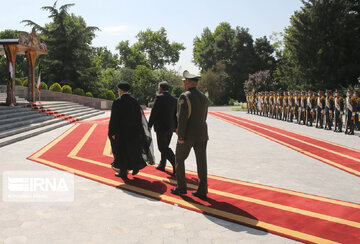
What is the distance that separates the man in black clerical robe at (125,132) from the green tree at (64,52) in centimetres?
3405

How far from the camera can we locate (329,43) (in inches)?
1173

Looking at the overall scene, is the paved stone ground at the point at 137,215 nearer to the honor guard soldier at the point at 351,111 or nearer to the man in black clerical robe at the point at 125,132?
the man in black clerical robe at the point at 125,132

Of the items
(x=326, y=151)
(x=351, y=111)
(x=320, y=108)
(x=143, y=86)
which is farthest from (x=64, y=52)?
(x=326, y=151)

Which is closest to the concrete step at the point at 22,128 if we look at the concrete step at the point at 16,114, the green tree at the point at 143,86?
the concrete step at the point at 16,114

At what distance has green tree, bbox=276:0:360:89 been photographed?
29.8m

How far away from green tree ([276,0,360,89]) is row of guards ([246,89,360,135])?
372 inches

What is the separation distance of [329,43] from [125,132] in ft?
97.0

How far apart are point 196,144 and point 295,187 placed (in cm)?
214

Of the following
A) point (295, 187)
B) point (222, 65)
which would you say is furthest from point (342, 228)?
point (222, 65)

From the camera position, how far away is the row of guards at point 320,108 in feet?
43.4

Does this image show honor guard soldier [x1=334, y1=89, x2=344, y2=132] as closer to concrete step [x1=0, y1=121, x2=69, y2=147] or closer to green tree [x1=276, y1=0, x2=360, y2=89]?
concrete step [x1=0, y1=121, x2=69, y2=147]

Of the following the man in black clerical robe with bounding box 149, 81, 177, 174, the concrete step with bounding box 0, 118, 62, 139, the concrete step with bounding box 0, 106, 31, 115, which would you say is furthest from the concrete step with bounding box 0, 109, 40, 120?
the man in black clerical robe with bounding box 149, 81, 177, 174

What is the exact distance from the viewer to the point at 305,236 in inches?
141

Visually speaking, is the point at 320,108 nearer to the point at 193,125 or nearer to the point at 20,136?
the point at 193,125
